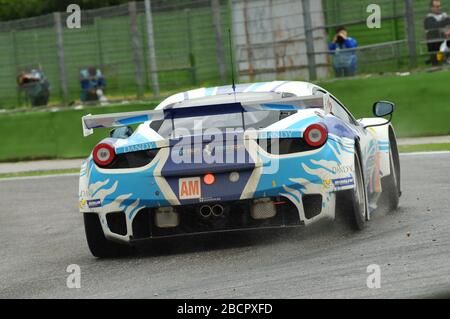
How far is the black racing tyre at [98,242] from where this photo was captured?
315 inches

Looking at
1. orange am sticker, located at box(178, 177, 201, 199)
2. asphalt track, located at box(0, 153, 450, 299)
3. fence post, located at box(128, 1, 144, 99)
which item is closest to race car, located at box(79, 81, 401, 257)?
orange am sticker, located at box(178, 177, 201, 199)

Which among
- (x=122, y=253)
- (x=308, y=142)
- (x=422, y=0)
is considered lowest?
(x=122, y=253)

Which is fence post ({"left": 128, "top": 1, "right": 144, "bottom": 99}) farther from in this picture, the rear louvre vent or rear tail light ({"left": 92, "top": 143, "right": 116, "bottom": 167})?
the rear louvre vent

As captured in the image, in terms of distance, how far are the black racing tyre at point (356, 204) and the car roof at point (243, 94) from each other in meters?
0.83

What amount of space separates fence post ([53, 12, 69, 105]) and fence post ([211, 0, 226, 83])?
8.36 ft

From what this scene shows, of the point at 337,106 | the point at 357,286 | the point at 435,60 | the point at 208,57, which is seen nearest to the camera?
the point at 357,286

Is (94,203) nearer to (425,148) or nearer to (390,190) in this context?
(390,190)

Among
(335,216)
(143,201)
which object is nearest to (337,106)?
(335,216)

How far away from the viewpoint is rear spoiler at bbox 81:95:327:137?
7602 mm

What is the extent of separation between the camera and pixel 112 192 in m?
7.81

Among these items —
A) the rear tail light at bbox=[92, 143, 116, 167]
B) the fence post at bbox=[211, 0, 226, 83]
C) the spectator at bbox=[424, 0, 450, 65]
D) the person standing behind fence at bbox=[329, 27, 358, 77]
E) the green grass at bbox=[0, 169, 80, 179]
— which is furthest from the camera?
the fence post at bbox=[211, 0, 226, 83]

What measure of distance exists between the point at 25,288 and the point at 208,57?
11878 mm

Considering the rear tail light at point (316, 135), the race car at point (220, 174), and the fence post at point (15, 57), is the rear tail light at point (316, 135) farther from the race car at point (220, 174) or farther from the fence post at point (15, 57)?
the fence post at point (15, 57)

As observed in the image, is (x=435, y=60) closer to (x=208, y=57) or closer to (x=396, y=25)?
(x=396, y=25)
